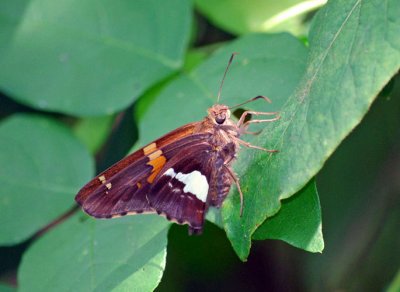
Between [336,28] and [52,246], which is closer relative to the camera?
[336,28]

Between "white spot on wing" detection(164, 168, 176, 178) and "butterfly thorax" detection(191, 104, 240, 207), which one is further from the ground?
"butterfly thorax" detection(191, 104, 240, 207)

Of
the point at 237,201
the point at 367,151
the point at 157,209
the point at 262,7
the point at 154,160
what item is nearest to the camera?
the point at 237,201

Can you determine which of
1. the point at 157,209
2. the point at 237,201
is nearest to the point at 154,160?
the point at 157,209

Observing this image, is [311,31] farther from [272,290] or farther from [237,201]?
[272,290]

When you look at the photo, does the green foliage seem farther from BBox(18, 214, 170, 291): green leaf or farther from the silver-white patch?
the silver-white patch

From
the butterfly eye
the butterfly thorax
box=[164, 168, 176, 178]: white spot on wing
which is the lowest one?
box=[164, 168, 176, 178]: white spot on wing

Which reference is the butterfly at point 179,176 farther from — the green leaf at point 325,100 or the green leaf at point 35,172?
the green leaf at point 35,172

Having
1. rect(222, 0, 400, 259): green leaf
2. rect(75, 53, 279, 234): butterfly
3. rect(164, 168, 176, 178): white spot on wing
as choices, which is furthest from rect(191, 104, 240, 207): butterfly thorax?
rect(222, 0, 400, 259): green leaf
